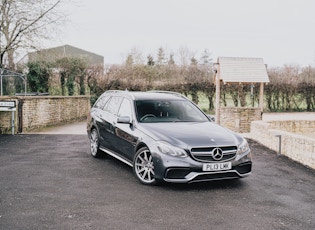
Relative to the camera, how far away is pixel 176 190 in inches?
245

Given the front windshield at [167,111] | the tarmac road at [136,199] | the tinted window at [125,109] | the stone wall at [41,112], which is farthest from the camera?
the stone wall at [41,112]

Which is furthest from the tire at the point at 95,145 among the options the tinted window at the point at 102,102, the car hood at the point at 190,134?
the car hood at the point at 190,134

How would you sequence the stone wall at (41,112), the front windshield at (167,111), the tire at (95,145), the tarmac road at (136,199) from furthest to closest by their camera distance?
the stone wall at (41,112) → the tire at (95,145) → the front windshield at (167,111) → the tarmac road at (136,199)

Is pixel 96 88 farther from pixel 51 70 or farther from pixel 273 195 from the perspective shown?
pixel 273 195

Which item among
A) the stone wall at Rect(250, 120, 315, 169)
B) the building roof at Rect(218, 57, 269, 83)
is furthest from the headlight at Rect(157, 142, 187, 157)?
the building roof at Rect(218, 57, 269, 83)

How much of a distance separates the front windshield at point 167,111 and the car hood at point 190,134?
0.36m

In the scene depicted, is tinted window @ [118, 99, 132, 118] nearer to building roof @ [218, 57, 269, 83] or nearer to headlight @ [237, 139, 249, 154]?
headlight @ [237, 139, 249, 154]

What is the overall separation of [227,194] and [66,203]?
98.4 inches

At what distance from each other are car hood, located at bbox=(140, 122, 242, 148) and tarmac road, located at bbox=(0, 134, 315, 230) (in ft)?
2.59

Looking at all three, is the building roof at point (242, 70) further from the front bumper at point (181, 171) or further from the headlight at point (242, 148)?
the front bumper at point (181, 171)

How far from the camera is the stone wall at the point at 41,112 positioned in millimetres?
13576

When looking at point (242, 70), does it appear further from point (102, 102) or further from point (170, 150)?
point (170, 150)

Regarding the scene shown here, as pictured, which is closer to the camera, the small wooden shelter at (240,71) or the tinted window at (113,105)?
the tinted window at (113,105)

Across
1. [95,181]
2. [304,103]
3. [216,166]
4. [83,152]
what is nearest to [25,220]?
[95,181]
